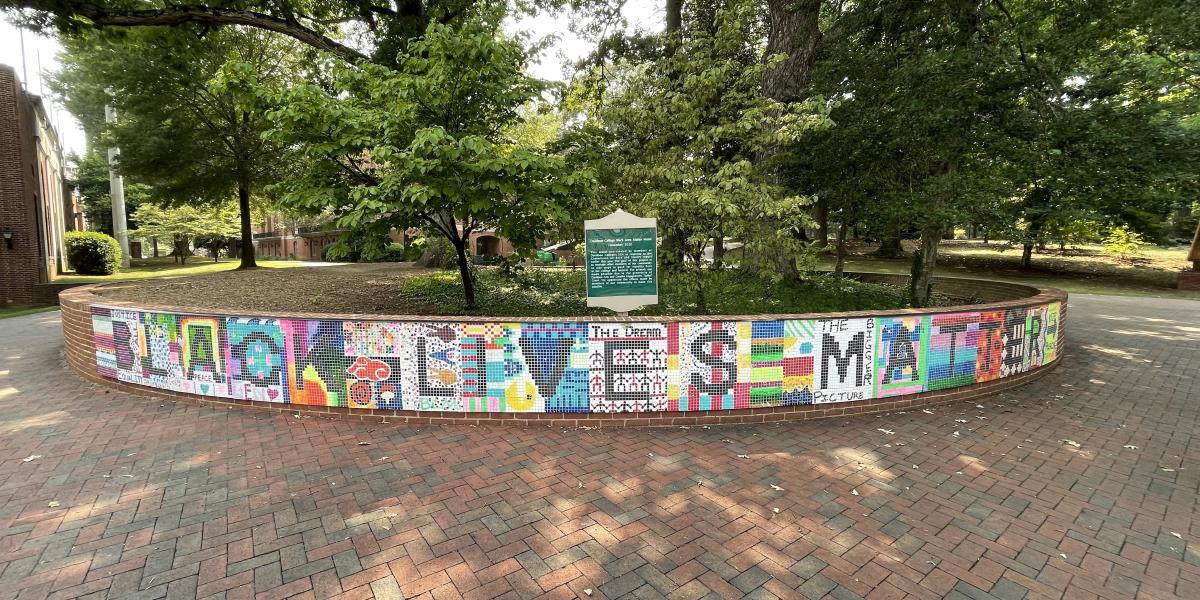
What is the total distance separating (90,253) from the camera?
880 inches

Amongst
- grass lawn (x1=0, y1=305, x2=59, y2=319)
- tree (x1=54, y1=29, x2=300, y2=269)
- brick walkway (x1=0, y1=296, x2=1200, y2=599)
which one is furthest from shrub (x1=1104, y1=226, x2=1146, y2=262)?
grass lawn (x1=0, y1=305, x2=59, y2=319)

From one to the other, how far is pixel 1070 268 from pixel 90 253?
4504cm

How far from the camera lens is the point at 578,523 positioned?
3582 mm

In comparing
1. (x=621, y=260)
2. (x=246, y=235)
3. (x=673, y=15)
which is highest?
(x=673, y=15)

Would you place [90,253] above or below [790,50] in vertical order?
below

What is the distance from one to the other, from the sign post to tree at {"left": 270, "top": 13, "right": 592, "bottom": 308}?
81 cm

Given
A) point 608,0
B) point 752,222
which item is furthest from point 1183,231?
point 752,222

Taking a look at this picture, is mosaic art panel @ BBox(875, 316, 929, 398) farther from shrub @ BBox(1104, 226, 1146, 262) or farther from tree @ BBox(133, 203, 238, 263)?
tree @ BBox(133, 203, 238, 263)

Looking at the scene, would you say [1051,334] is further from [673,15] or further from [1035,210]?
[673,15]

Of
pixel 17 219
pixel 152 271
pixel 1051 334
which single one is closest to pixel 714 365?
pixel 1051 334

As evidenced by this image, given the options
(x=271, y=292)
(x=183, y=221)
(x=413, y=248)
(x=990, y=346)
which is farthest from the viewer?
(x=183, y=221)

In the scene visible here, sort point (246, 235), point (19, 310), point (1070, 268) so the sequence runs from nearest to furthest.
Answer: point (19, 310)
point (246, 235)
point (1070, 268)

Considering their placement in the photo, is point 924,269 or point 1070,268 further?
point 1070,268

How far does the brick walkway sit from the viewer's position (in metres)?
3.02
